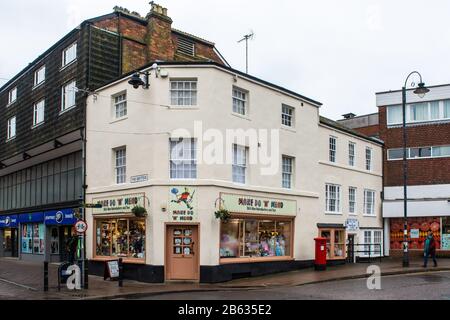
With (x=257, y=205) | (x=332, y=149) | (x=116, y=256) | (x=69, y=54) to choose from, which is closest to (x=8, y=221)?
(x=69, y=54)

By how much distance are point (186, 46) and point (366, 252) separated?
15.8 m

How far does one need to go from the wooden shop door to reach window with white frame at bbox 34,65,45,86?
15199mm

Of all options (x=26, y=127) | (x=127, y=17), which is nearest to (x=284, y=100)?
(x=127, y=17)

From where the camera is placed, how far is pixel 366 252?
98.7ft

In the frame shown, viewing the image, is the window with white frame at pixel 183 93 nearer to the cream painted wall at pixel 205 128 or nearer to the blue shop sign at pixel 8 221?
the cream painted wall at pixel 205 128

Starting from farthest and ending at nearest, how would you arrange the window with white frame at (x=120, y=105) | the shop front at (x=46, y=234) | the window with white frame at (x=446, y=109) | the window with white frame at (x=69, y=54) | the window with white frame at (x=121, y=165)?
the window with white frame at (x=446, y=109) → the shop front at (x=46, y=234) → the window with white frame at (x=69, y=54) → the window with white frame at (x=120, y=105) → the window with white frame at (x=121, y=165)

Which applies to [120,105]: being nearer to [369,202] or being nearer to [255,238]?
[255,238]

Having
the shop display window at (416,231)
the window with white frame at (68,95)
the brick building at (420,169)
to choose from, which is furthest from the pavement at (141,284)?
the window with white frame at (68,95)

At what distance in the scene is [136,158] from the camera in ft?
70.6

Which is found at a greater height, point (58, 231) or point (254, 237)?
point (254, 237)

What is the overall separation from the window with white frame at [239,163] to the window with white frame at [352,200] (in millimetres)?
9652

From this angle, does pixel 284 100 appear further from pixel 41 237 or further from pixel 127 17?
pixel 41 237

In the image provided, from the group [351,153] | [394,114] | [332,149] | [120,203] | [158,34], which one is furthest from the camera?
[394,114]

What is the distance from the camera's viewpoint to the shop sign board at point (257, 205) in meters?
21.0
